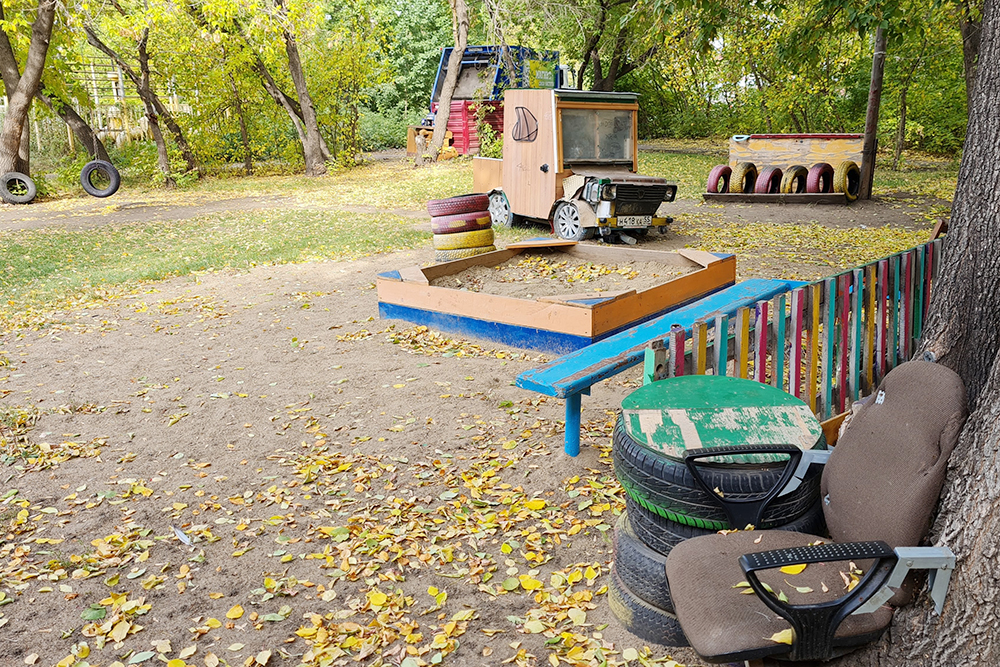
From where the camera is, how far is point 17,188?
62.5ft

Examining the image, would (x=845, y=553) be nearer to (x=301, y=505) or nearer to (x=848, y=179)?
(x=301, y=505)

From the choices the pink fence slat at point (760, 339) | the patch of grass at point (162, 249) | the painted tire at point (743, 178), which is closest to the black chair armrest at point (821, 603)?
the pink fence slat at point (760, 339)

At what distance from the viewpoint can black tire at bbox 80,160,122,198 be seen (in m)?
19.5

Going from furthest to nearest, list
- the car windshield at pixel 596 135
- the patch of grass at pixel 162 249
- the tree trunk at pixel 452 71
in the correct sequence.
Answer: the tree trunk at pixel 452 71 → the car windshield at pixel 596 135 → the patch of grass at pixel 162 249

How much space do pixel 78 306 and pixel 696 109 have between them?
2689 cm

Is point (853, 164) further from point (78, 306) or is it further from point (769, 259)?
point (78, 306)

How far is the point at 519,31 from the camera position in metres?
25.3

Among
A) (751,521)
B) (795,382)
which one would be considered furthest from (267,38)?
(751,521)

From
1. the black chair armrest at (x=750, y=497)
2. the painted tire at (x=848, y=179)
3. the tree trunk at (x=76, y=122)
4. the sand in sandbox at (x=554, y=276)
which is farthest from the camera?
the tree trunk at (x=76, y=122)

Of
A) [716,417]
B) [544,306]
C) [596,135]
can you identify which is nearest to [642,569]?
[716,417]

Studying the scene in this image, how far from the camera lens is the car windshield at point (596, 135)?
37.9 ft

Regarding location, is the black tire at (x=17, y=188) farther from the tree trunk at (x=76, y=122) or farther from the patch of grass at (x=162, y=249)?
the patch of grass at (x=162, y=249)

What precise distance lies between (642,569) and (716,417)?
0.62m

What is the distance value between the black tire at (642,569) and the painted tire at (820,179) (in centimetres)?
1330
